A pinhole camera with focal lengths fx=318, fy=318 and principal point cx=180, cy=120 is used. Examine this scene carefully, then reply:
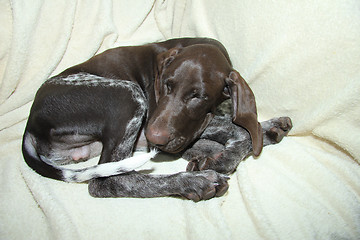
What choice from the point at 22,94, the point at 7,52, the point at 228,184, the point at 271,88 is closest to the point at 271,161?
the point at 228,184

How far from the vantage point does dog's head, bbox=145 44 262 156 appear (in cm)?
270

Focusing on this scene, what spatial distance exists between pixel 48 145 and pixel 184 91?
131cm

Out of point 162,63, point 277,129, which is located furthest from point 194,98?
point 277,129

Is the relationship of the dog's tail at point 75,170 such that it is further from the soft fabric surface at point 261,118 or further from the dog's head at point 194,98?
the dog's head at point 194,98

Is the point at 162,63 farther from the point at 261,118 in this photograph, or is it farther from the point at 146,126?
the point at 261,118

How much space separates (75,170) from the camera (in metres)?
2.62

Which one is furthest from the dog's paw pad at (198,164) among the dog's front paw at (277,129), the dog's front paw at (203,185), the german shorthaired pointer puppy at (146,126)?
the dog's front paw at (277,129)

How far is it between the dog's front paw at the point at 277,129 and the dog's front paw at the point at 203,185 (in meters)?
0.70

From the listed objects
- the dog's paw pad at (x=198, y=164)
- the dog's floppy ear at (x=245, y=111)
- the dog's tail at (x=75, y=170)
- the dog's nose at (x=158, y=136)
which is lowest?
the dog's paw pad at (x=198, y=164)

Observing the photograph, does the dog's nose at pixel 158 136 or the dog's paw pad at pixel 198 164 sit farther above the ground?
the dog's nose at pixel 158 136

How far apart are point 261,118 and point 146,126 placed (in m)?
1.32

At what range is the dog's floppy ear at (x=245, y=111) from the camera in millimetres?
2725

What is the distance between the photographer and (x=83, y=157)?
310cm

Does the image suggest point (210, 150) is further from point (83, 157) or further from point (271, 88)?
point (83, 157)
